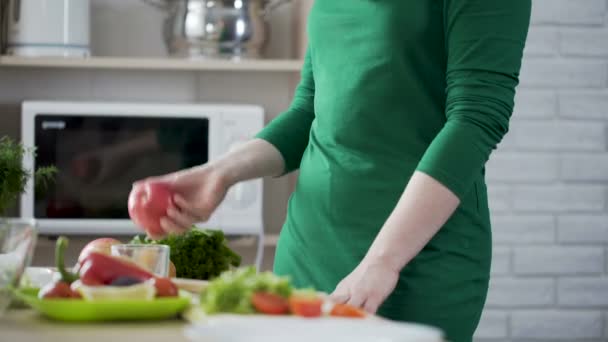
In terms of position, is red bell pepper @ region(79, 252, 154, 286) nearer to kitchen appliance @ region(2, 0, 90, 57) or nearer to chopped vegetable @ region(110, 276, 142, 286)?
chopped vegetable @ region(110, 276, 142, 286)

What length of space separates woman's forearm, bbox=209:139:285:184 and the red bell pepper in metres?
0.31

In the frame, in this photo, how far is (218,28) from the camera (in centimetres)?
274

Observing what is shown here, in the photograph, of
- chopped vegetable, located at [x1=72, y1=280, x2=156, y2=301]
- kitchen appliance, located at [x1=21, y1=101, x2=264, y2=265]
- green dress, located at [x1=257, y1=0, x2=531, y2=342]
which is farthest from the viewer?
kitchen appliance, located at [x1=21, y1=101, x2=264, y2=265]

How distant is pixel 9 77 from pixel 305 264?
1786 mm

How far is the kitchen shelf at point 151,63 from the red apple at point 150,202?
1444 mm

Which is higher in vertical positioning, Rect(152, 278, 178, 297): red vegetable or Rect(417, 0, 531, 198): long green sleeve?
Rect(417, 0, 531, 198): long green sleeve

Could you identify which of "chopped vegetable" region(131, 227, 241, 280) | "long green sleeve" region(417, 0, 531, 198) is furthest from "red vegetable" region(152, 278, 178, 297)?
"chopped vegetable" region(131, 227, 241, 280)

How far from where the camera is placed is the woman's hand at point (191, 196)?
1.36 metres

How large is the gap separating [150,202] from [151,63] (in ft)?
4.89

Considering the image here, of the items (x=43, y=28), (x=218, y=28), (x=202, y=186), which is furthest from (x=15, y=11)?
(x=202, y=186)

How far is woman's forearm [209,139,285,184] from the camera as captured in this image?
144 centimetres

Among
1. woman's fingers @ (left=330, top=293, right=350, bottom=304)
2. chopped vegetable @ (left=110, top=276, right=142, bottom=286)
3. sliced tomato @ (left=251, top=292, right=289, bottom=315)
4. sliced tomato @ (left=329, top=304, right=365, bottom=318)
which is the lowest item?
woman's fingers @ (left=330, top=293, right=350, bottom=304)

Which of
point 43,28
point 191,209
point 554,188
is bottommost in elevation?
point 554,188

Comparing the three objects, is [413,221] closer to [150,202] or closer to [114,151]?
[150,202]
